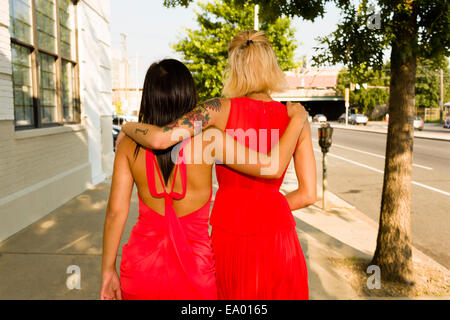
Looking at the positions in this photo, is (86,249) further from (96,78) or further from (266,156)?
(96,78)

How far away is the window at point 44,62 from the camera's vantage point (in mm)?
6328

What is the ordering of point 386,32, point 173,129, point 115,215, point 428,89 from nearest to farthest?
point 173,129, point 115,215, point 386,32, point 428,89

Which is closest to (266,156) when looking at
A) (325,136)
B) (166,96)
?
(166,96)

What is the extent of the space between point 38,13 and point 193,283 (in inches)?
265

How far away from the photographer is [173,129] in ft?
5.76

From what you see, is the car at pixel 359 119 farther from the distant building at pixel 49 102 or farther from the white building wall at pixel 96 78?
the distant building at pixel 49 102

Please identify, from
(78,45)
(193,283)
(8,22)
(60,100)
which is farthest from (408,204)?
(78,45)

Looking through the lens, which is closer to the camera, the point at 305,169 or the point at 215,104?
the point at 215,104

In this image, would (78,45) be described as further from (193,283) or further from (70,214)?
(193,283)

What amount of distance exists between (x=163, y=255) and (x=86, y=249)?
11.7 ft

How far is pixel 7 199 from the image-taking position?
5488 mm

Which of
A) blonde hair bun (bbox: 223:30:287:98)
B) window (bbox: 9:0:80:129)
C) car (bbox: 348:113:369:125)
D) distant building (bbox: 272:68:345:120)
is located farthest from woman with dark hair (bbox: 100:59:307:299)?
car (bbox: 348:113:369:125)

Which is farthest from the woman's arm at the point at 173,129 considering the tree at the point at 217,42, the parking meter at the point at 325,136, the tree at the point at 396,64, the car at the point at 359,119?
the car at the point at 359,119

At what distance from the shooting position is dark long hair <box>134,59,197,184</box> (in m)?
1.78
